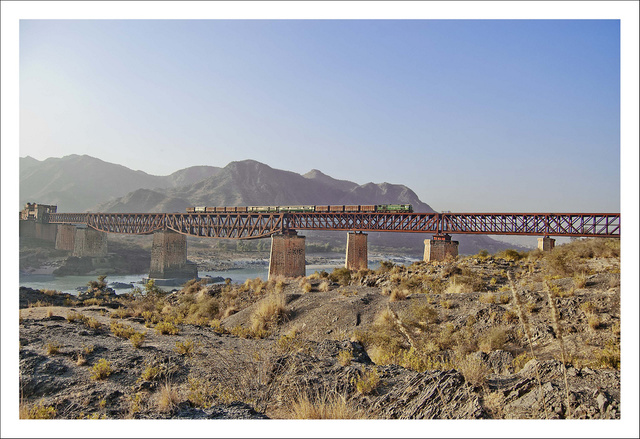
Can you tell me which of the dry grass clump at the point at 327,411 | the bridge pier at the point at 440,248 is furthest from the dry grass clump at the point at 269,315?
the bridge pier at the point at 440,248

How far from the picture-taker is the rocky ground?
5.40m

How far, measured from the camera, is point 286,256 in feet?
146

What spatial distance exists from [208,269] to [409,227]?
5233 centimetres

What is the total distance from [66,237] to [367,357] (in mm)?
92561

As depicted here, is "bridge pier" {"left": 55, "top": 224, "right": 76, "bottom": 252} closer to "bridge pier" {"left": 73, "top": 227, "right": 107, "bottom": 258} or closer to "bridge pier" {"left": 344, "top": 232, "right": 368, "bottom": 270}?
"bridge pier" {"left": 73, "top": 227, "right": 107, "bottom": 258}

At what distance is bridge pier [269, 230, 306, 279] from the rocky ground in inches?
973

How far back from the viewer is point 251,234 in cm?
5200

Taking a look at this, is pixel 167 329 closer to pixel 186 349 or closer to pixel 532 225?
pixel 186 349

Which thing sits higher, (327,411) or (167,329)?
(327,411)

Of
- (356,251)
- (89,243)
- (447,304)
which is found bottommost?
(89,243)

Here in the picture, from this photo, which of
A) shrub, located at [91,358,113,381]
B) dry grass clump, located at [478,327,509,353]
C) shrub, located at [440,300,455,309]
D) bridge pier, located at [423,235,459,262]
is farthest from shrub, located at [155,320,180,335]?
bridge pier, located at [423,235,459,262]

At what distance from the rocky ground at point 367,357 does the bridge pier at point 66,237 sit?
253ft

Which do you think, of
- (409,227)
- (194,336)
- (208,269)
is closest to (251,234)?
(409,227)

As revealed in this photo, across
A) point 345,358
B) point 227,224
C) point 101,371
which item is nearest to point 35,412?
point 101,371
